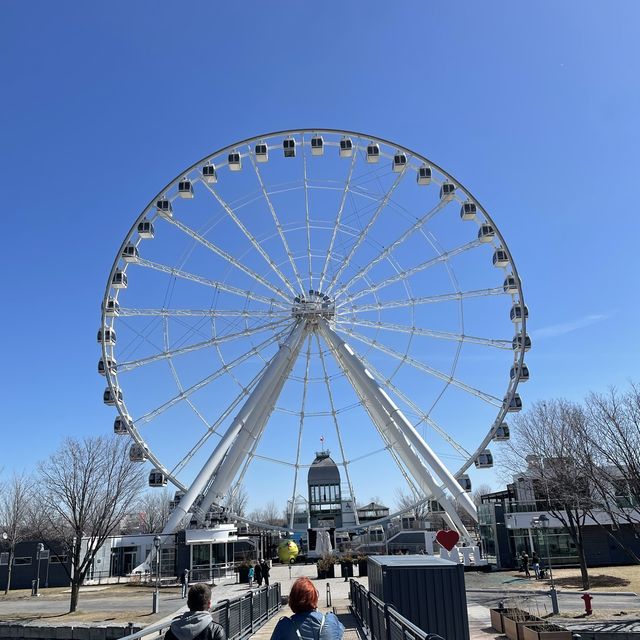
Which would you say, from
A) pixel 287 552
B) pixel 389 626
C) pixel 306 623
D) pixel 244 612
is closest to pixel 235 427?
pixel 244 612

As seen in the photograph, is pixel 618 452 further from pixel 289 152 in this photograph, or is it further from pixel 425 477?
pixel 289 152

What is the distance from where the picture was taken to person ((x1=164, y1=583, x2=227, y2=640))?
208 inches

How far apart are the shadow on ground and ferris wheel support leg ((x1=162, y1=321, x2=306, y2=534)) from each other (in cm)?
1676

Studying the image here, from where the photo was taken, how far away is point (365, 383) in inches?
1267

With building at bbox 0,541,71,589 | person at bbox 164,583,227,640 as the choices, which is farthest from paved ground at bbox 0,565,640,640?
person at bbox 164,583,227,640

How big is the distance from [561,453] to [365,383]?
40.9 feet

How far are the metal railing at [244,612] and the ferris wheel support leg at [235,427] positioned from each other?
469 inches

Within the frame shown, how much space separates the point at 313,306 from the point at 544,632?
2250cm

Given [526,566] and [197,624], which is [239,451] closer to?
[526,566]

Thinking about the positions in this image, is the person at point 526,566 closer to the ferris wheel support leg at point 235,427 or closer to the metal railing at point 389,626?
the ferris wheel support leg at point 235,427

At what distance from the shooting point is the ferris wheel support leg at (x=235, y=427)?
31.5 metres

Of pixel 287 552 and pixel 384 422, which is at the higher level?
pixel 384 422

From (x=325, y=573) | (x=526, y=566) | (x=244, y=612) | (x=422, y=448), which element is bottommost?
(x=526, y=566)

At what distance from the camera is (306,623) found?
4.66 m
